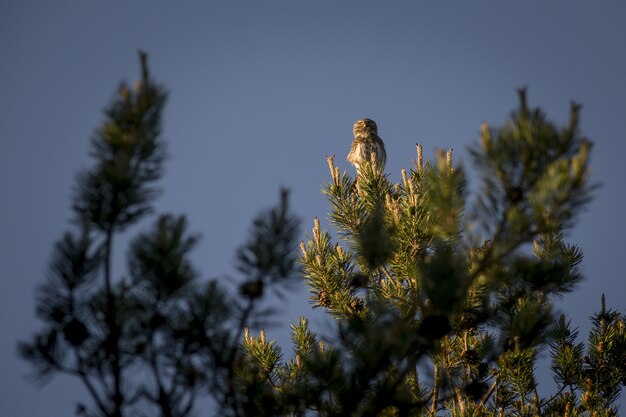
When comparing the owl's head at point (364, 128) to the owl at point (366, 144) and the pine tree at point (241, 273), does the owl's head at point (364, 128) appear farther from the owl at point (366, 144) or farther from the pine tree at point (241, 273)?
the pine tree at point (241, 273)

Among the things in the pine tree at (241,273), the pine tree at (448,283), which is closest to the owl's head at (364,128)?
the pine tree at (448,283)

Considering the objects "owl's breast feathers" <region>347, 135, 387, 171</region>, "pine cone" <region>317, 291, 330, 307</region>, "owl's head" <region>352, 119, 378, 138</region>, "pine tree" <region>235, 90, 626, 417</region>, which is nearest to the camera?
"pine tree" <region>235, 90, 626, 417</region>

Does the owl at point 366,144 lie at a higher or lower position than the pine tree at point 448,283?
higher

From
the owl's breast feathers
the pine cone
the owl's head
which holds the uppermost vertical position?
the owl's head

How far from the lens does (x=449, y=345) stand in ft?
12.3

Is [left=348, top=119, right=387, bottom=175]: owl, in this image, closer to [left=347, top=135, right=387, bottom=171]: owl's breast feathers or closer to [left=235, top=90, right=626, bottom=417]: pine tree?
[left=347, top=135, right=387, bottom=171]: owl's breast feathers

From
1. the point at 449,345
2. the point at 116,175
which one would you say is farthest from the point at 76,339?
the point at 449,345

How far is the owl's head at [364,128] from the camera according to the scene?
36.2 ft

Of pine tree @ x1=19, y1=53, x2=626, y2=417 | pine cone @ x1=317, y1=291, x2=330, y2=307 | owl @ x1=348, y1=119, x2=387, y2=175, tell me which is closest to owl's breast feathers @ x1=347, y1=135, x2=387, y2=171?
owl @ x1=348, y1=119, x2=387, y2=175

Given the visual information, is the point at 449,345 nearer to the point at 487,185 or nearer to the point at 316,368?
the point at 316,368

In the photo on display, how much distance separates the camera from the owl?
10773 mm

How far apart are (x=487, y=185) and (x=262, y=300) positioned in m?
0.79

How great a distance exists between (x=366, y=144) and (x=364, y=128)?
339 millimetres

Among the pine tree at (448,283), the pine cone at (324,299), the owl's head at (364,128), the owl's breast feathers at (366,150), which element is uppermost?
the owl's head at (364,128)
